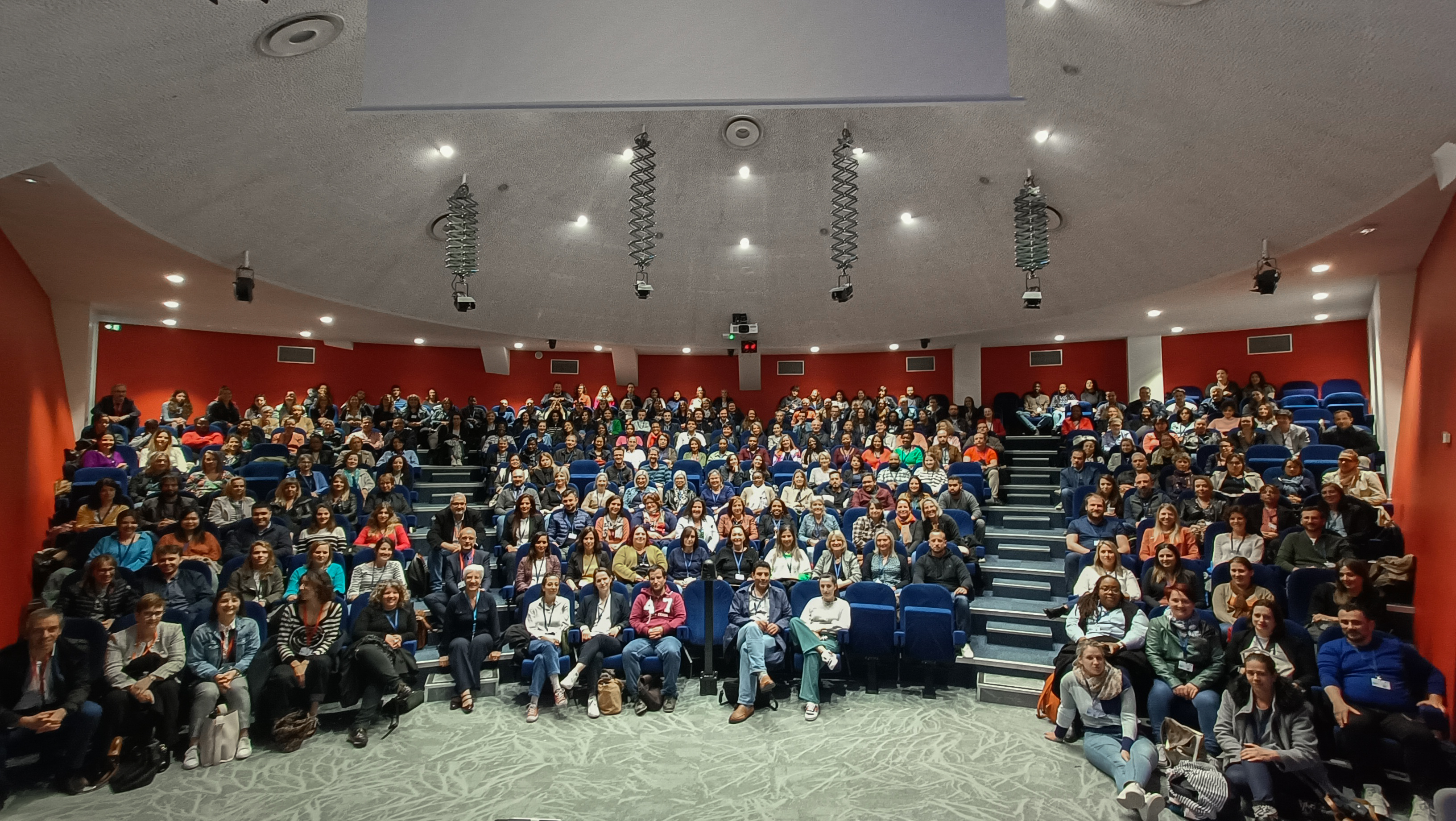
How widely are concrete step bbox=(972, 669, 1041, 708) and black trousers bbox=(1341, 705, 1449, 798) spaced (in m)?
1.67

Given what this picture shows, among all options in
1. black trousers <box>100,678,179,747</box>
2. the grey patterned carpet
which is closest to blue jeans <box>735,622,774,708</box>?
the grey patterned carpet

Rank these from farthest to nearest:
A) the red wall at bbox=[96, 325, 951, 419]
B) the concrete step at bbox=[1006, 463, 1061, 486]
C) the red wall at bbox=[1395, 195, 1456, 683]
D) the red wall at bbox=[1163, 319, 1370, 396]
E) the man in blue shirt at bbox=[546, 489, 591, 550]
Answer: the red wall at bbox=[96, 325, 951, 419], the red wall at bbox=[1163, 319, 1370, 396], the concrete step at bbox=[1006, 463, 1061, 486], the man in blue shirt at bbox=[546, 489, 591, 550], the red wall at bbox=[1395, 195, 1456, 683]

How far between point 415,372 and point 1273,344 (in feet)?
44.3

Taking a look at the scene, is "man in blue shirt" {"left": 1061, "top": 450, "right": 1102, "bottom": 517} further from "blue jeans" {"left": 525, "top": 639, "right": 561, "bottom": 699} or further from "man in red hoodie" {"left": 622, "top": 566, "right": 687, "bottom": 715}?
"blue jeans" {"left": 525, "top": 639, "right": 561, "bottom": 699}

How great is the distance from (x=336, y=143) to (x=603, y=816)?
4.67 metres

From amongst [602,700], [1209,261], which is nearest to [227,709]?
[602,700]

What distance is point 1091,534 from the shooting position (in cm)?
651

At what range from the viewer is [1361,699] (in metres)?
4.04

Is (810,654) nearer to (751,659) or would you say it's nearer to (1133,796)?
(751,659)

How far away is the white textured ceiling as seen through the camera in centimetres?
358

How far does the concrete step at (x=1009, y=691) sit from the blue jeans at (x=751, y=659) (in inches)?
58.4

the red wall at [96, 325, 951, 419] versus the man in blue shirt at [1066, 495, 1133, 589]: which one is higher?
the red wall at [96, 325, 951, 419]

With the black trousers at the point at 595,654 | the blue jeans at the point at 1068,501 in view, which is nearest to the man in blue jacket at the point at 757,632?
the black trousers at the point at 595,654

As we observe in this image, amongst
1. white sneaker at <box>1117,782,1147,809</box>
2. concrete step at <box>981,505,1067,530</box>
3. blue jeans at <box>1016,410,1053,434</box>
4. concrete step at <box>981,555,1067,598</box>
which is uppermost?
blue jeans at <box>1016,410,1053,434</box>
